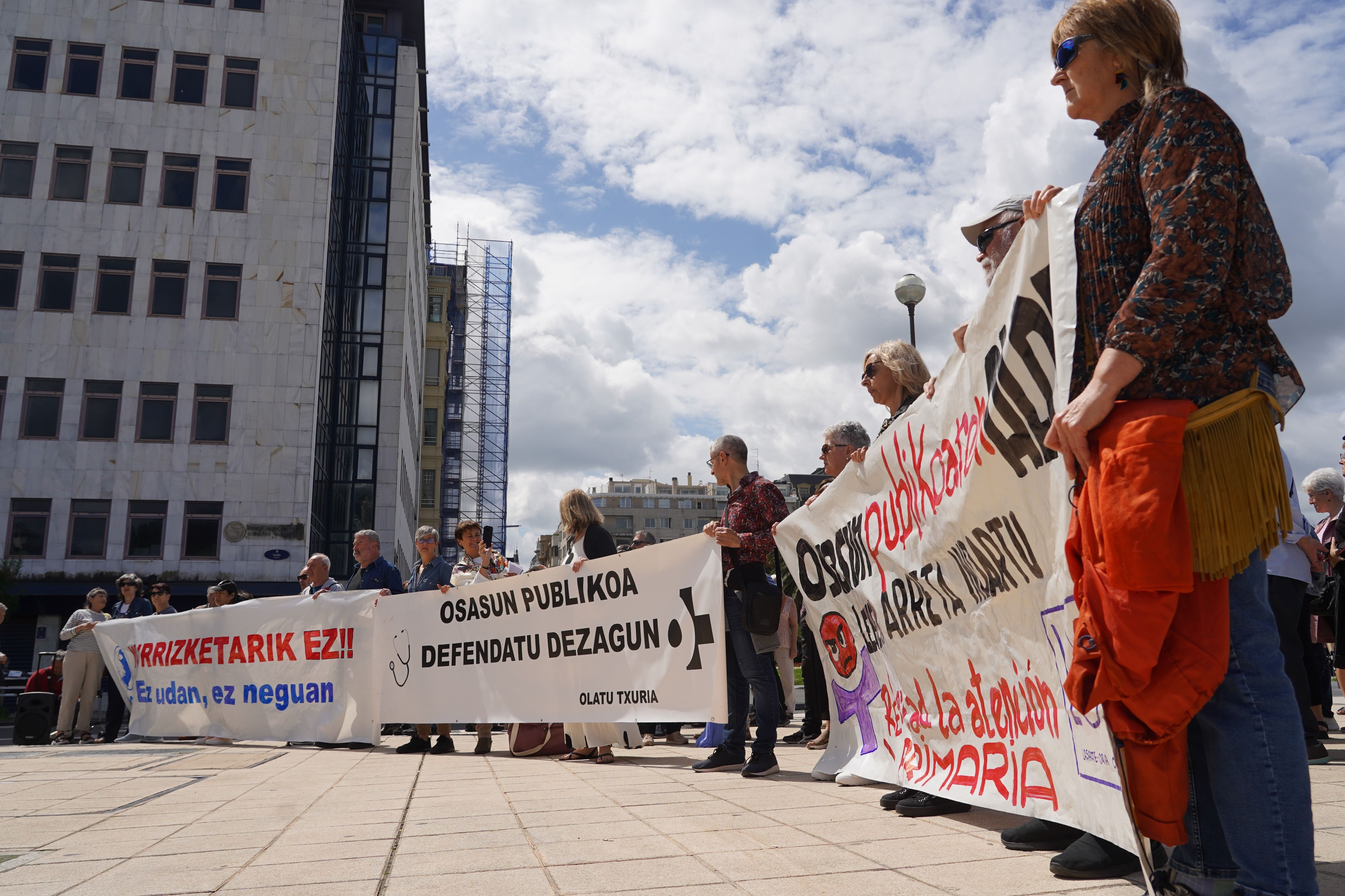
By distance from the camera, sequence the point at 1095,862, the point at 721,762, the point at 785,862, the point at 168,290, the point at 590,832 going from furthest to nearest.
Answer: the point at 168,290 < the point at 721,762 < the point at 590,832 < the point at 785,862 < the point at 1095,862

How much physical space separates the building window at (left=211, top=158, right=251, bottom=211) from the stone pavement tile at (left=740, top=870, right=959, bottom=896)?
3215cm

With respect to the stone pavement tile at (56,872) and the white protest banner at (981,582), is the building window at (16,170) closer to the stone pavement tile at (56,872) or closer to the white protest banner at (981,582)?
the stone pavement tile at (56,872)

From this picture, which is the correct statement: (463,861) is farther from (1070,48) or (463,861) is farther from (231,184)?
(231,184)

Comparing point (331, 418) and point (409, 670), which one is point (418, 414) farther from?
point (409, 670)

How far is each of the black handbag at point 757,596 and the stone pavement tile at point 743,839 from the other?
1959mm

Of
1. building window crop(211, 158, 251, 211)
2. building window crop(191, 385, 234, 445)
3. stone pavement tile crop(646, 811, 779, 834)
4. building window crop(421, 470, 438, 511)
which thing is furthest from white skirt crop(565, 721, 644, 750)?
building window crop(421, 470, 438, 511)

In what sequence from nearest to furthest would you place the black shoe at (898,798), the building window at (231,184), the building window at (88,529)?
the black shoe at (898,798), the building window at (88,529), the building window at (231,184)

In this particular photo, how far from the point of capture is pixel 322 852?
11.0ft

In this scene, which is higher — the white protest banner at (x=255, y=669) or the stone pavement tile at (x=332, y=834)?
the white protest banner at (x=255, y=669)

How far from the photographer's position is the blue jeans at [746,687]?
18.2 ft

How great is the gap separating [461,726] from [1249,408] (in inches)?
487

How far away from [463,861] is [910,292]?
13.4 meters

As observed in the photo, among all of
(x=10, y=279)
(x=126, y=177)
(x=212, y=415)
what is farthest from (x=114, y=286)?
(x=212, y=415)

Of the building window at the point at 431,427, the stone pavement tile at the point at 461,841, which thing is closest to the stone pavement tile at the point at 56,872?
the stone pavement tile at the point at 461,841
